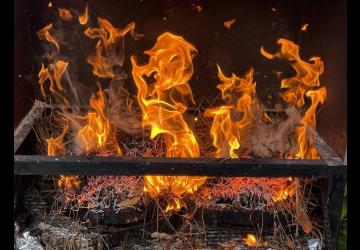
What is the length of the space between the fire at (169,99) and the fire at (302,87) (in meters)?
0.57

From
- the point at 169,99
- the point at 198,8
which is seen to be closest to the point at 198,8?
the point at 198,8

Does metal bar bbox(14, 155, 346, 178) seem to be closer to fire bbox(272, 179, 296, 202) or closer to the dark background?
fire bbox(272, 179, 296, 202)

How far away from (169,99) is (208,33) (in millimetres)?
505

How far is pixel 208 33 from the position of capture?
10.7ft

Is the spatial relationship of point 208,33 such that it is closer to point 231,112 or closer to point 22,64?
point 231,112

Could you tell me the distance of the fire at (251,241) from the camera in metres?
2.65

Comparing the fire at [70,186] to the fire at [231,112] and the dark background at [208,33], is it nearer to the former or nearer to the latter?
the dark background at [208,33]

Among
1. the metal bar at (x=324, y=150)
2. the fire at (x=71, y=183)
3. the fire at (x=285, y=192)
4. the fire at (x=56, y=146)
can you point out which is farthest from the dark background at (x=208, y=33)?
the fire at (x=71, y=183)

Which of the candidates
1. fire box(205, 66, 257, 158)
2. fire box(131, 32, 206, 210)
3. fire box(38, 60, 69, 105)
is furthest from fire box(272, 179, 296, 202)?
fire box(38, 60, 69, 105)

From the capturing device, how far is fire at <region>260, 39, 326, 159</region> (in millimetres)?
3043

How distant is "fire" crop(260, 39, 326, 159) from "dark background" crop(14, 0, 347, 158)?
0.05 metres

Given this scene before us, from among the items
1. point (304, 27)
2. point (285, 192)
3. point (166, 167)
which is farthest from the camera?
point (304, 27)

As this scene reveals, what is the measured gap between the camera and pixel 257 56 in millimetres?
3346
